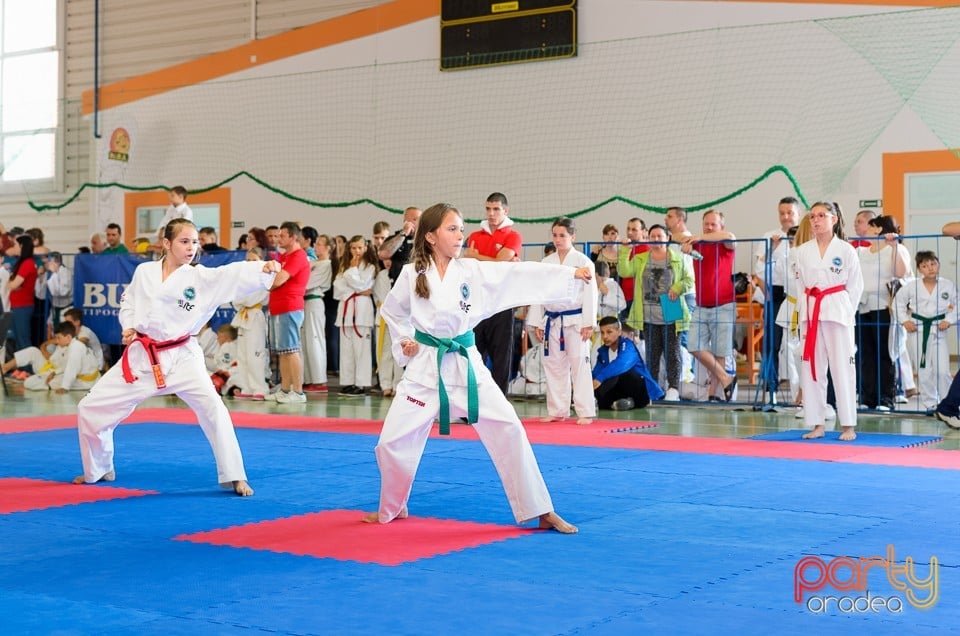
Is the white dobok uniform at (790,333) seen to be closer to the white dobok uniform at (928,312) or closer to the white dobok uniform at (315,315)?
the white dobok uniform at (928,312)

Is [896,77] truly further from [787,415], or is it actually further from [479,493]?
[479,493]

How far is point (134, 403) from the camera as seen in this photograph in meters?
5.93

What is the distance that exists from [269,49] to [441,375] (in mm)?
13213

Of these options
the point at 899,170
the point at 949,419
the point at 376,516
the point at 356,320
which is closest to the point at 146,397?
the point at 376,516

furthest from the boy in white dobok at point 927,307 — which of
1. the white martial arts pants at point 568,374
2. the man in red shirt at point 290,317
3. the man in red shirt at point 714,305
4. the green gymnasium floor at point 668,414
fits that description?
the man in red shirt at point 290,317

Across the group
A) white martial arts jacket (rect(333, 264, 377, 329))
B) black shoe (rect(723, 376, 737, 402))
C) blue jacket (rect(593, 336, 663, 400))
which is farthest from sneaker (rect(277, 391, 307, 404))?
black shoe (rect(723, 376, 737, 402))

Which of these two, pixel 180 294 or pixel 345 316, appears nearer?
pixel 180 294

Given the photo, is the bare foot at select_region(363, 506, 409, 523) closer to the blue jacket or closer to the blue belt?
the blue belt

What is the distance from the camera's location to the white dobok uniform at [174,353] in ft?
18.8

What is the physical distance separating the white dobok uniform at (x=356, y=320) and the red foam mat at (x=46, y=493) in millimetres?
5463

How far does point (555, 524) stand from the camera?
4594 mm

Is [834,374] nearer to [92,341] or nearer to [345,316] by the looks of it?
[345,316]

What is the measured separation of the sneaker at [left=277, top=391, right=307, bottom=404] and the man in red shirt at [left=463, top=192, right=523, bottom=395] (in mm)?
2020

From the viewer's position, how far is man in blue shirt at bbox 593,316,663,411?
9844 millimetres
